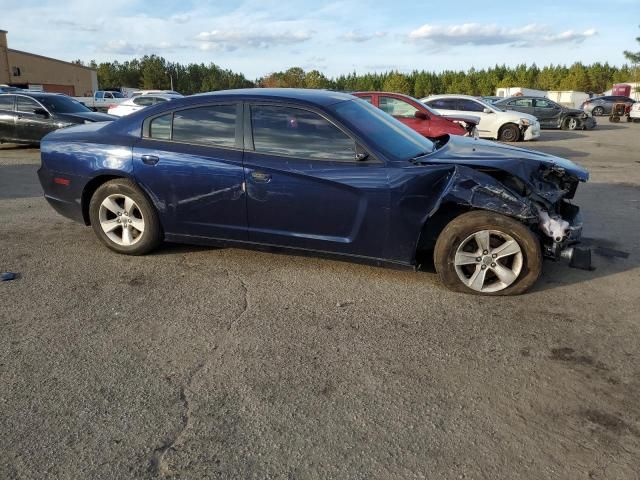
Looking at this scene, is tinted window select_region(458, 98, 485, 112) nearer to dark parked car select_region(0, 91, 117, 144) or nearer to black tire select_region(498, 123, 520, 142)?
black tire select_region(498, 123, 520, 142)

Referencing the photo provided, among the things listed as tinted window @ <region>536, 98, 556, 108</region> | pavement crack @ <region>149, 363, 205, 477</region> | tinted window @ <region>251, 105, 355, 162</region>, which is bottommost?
pavement crack @ <region>149, 363, 205, 477</region>

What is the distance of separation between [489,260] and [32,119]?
12.0 metres

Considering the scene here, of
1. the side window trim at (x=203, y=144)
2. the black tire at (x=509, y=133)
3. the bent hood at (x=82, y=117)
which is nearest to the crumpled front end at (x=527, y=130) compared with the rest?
the black tire at (x=509, y=133)

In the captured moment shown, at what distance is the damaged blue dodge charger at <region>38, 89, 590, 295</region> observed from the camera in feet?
13.1

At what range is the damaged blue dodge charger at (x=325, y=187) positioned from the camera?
3982mm

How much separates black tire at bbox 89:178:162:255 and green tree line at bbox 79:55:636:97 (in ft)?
192

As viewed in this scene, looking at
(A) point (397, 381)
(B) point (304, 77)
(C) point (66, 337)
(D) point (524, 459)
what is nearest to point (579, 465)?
(D) point (524, 459)

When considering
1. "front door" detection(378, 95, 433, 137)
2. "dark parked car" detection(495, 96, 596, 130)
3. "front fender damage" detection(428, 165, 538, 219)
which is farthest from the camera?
"dark parked car" detection(495, 96, 596, 130)

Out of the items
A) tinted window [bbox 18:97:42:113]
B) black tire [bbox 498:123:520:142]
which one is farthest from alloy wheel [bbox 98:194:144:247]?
black tire [bbox 498:123:520:142]

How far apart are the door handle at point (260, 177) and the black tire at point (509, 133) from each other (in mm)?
14087

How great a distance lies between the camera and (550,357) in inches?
126

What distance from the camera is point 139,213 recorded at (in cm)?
488

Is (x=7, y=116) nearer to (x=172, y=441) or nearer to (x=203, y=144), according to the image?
(x=203, y=144)

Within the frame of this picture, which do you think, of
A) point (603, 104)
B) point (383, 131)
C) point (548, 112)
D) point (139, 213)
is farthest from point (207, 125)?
point (603, 104)
